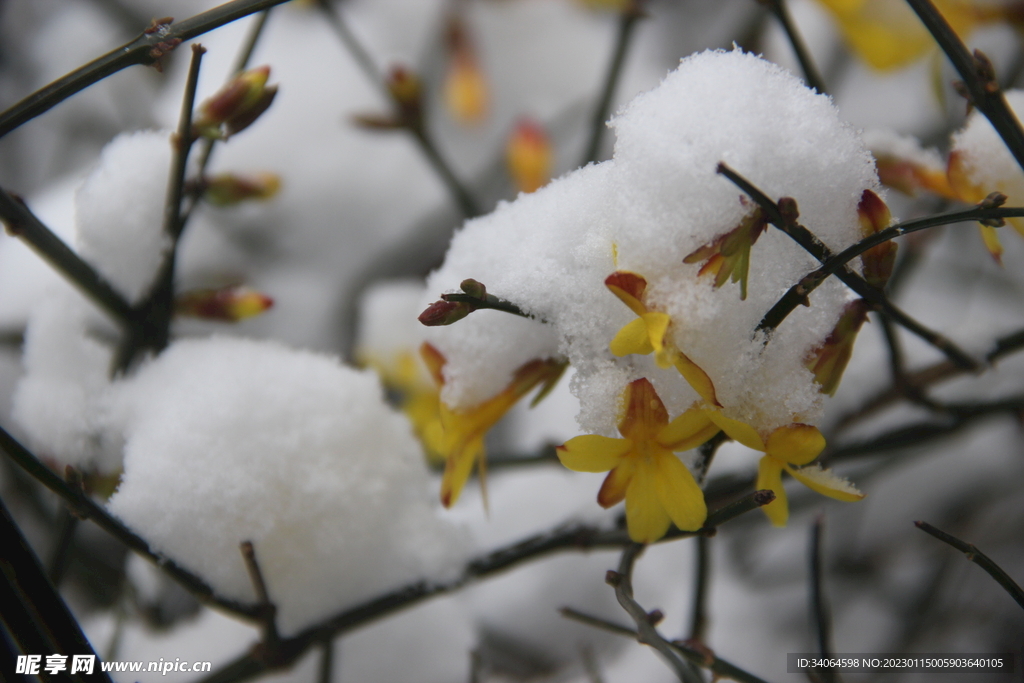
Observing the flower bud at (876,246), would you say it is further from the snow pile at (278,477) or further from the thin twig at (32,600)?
the thin twig at (32,600)

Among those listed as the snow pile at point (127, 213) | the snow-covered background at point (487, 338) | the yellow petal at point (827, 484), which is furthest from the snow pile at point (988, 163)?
the snow pile at point (127, 213)

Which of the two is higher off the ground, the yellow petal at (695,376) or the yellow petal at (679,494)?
the yellow petal at (695,376)

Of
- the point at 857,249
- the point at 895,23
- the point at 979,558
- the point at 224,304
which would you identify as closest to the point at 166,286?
the point at 224,304

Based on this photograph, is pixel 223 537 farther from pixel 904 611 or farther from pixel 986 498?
pixel 986 498

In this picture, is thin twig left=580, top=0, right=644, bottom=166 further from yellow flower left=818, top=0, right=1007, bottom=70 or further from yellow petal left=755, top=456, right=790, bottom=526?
yellow petal left=755, top=456, right=790, bottom=526

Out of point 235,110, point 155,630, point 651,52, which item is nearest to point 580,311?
point 235,110
